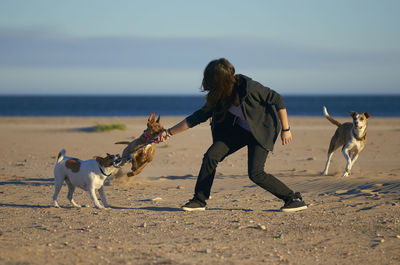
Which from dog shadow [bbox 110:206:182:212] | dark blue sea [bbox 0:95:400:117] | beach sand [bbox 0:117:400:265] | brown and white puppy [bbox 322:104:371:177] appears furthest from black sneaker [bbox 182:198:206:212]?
dark blue sea [bbox 0:95:400:117]

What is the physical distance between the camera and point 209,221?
20.7 ft

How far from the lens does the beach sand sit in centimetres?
490

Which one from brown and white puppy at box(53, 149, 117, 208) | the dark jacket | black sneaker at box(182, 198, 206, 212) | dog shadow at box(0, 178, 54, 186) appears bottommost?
dog shadow at box(0, 178, 54, 186)

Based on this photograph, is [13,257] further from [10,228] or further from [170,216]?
[170,216]

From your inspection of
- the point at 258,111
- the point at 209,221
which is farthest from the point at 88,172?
the point at 258,111

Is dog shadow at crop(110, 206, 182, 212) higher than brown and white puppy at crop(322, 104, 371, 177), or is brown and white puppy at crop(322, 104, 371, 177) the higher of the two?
brown and white puppy at crop(322, 104, 371, 177)

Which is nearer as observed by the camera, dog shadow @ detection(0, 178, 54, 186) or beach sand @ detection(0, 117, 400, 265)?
beach sand @ detection(0, 117, 400, 265)

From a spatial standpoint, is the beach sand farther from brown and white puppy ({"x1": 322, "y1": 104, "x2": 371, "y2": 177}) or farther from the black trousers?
the black trousers

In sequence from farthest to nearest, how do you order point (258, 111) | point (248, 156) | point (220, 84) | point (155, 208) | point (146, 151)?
point (155, 208) → point (146, 151) → point (248, 156) → point (258, 111) → point (220, 84)

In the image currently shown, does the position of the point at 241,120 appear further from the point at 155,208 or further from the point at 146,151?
the point at 155,208

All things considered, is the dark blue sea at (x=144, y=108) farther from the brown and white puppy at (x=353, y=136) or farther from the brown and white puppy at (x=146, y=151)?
the brown and white puppy at (x=146, y=151)

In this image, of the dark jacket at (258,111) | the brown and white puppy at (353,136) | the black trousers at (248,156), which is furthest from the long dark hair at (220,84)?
the brown and white puppy at (353,136)

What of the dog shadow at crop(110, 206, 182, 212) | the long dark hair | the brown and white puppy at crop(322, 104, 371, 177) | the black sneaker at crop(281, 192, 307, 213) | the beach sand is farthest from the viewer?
the brown and white puppy at crop(322, 104, 371, 177)

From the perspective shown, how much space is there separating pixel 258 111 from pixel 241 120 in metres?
0.31
